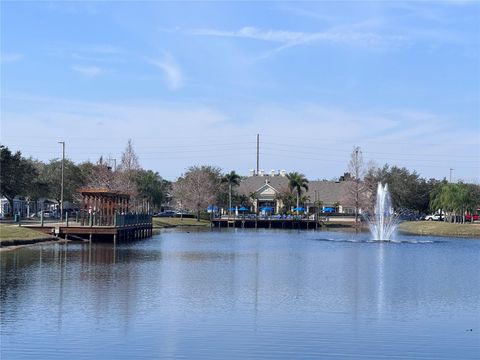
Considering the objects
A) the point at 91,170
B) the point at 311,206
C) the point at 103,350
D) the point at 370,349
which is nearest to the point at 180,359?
the point at 103,350

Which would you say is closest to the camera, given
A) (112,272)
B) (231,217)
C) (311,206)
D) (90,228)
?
(112,272)

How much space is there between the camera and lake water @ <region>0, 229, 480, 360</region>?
2148 cm

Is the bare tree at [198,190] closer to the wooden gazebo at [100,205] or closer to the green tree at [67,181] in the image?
the green tree at [67,181]

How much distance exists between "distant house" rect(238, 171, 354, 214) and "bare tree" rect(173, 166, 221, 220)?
1496 centimetres

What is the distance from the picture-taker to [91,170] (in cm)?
11969

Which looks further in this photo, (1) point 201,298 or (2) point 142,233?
(2) point 142,233

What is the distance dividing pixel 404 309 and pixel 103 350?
12935mm

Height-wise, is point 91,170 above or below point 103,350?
above

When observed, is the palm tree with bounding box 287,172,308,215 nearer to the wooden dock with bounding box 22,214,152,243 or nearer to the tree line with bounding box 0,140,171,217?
the tree line with bounding box 0,140,171,217

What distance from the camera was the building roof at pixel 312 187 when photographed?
531 ft

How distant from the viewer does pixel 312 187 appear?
168500 millimetres

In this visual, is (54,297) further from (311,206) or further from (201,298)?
(311,206)

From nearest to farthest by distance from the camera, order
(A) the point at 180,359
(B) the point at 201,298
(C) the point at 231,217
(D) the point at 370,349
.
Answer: (A) the point at 180,359
(D) the point at 370,349
(B) the point at 201,298
(C) the point at 231,217

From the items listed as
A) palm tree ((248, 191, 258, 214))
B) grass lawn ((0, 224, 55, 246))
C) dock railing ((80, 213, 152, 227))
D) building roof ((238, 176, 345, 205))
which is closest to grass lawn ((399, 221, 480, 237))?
dock railing ((80, 213, 152, 227))
